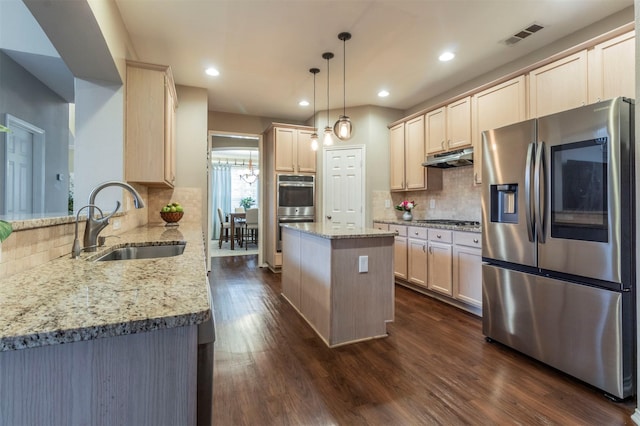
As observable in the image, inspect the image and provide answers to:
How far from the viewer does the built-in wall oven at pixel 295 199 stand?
16.4 feet

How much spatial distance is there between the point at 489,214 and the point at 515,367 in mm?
1123

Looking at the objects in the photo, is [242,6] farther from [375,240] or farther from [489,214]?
[489,214]

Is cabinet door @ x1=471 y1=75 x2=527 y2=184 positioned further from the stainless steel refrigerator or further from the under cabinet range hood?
the stainless steel refrigerator

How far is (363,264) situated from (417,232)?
5.10 feet

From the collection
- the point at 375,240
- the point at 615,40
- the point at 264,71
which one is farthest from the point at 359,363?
the point at 264,71

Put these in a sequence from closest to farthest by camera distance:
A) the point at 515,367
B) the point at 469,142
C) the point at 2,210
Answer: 1. the point at 515,367
2. the point at 2,210
3. the point at 469,142

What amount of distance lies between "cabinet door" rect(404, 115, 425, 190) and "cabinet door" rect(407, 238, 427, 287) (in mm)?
905

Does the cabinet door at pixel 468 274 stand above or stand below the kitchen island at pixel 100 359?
below

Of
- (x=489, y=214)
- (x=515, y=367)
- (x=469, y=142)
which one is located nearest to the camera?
(x=515, y=367)

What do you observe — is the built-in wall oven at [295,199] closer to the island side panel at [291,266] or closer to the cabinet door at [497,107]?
the island side panel at [291,266]

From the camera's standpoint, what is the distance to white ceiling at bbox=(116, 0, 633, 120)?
2.51m

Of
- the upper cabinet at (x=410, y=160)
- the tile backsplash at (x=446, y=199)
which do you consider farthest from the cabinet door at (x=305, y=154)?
the upper cabinet at (x=410, y=160)

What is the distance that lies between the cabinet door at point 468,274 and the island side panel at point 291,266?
1682mm

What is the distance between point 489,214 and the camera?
247 centimetres
